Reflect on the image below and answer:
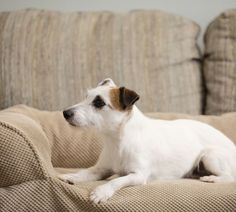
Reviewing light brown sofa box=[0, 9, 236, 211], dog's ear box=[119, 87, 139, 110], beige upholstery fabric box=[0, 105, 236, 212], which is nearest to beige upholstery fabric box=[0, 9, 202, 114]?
light brown sofa box=[0, 9, 236, 211]

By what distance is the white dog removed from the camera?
1591mm

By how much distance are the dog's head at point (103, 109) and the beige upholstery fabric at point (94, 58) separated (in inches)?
26.8

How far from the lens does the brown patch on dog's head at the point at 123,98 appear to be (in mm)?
1576

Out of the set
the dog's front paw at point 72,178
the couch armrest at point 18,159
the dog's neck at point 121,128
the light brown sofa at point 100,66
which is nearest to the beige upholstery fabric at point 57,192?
the couch armrest at point 18,159

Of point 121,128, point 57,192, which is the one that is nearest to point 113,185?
point 57,192

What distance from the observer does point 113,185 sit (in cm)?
143

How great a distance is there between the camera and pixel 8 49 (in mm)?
2332

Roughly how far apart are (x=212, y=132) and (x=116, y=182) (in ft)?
1.98

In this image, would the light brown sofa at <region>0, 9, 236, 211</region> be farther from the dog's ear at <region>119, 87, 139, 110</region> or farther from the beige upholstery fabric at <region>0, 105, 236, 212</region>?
the beige upholstery fabric at <region>0, 105, 236, 212</region>

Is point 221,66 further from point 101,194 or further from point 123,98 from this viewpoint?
point 101,194

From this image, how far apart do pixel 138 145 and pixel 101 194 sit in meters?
0.34

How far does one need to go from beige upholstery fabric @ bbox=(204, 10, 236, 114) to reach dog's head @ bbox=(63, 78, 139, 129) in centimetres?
85

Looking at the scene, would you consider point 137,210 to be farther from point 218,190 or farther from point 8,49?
point 8,49

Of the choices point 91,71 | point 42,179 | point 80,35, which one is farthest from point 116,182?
point 80,35
